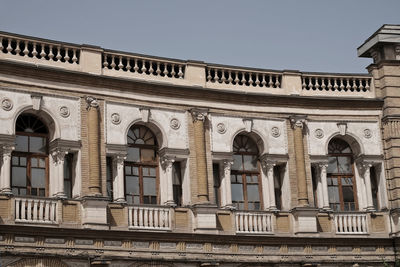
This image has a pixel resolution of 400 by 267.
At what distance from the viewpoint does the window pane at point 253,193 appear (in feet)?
91.0

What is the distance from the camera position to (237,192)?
27.6m

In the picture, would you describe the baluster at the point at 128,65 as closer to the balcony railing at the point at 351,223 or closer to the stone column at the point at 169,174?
the stone column at the point at 169,174

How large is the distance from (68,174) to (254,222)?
625 centimetres

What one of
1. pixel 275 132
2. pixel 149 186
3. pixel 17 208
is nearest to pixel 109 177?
pixel 149 186

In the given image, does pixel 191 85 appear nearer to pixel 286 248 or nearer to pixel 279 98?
pixel 279 98

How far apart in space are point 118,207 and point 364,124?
9.70 meters

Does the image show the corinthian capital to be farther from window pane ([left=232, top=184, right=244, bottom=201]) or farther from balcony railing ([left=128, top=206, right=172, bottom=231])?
balcony railing ([left=128, top=206, right=172, bottom=231])

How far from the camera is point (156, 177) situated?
1040 inches

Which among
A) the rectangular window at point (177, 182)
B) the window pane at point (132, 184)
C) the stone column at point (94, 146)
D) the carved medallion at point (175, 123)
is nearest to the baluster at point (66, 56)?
the stone column at point (94, 146)

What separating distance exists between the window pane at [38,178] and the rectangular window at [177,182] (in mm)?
4330

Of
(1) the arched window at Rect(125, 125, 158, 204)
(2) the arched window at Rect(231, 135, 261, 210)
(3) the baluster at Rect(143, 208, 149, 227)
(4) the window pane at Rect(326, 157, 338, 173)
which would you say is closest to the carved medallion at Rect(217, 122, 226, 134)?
(2) the arched window at Rect(231, 135, 261, 210)

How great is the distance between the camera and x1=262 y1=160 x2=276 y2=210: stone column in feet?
89.9

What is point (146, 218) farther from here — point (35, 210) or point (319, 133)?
point (319, 133)

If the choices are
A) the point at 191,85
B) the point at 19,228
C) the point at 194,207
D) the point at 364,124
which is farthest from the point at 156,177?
the point at 364,124
